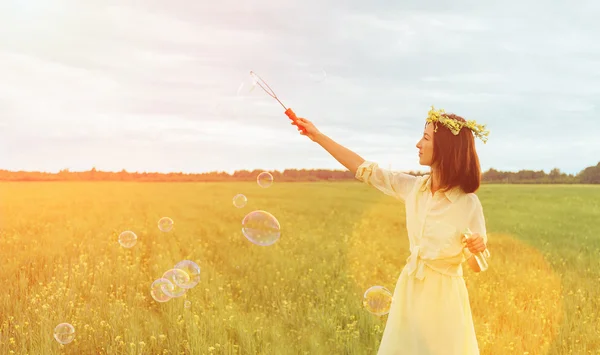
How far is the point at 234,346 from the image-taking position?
6.49 metres

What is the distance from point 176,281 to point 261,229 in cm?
137

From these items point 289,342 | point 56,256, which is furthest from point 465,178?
point 56,256

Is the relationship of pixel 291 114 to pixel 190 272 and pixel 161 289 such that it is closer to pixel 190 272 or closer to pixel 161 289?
pixel 161 289

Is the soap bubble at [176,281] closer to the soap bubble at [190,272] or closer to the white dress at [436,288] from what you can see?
the soap bubble at [190,272]

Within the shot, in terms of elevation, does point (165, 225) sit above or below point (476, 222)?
below

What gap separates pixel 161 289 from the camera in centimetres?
809

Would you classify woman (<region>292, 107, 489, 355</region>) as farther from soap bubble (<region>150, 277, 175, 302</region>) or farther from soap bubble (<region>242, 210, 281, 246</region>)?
soap bubble (<region>150, 277, 175, 302</region>)

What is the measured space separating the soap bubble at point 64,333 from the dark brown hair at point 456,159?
4.61m

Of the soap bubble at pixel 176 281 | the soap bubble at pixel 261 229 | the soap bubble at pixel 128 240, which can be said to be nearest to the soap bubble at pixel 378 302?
the soap bubble at pixel 261 229

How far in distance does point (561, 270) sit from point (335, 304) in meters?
5.47

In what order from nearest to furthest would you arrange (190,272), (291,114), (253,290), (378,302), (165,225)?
(291,114) → (378,302) → (253,290) → (190,272) → (165,225)

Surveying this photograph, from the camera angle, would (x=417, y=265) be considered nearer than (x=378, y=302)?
Yes

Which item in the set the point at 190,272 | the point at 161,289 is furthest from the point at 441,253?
the point at 190,272

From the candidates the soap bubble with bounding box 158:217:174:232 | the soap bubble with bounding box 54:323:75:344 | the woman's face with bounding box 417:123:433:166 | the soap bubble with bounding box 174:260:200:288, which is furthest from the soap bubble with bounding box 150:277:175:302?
the soap bubble with bounding box 158:217:174:232
